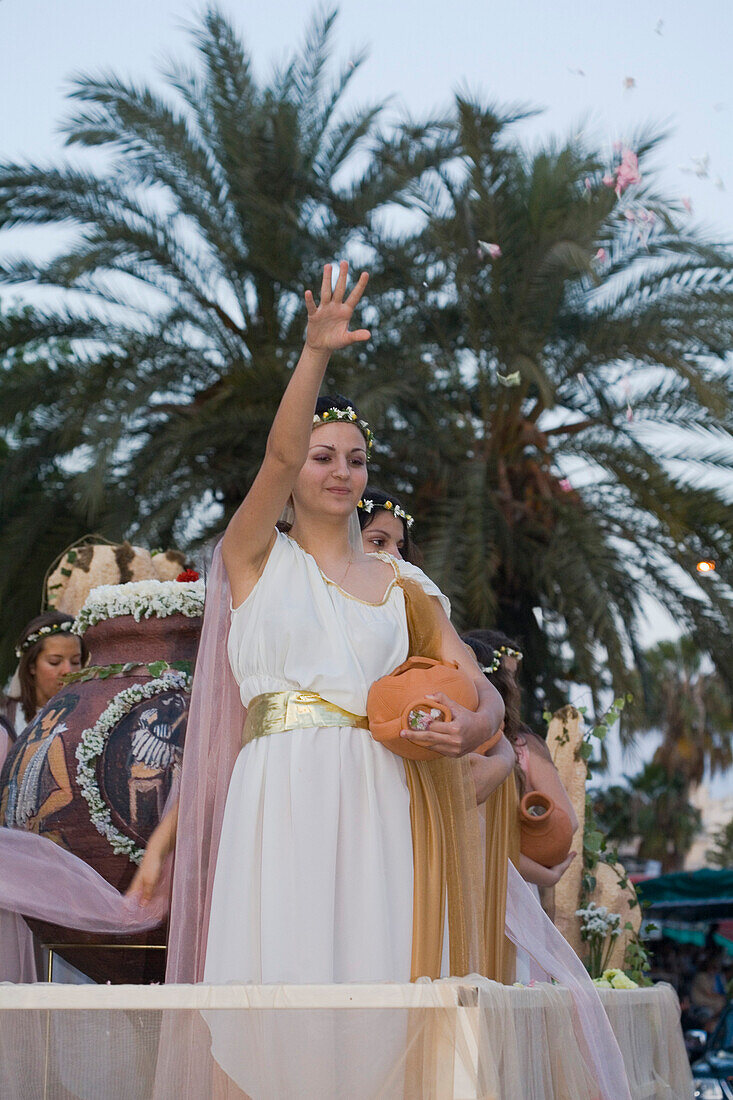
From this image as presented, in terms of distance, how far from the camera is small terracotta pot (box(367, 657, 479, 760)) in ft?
9.26

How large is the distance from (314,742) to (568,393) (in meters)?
9.57

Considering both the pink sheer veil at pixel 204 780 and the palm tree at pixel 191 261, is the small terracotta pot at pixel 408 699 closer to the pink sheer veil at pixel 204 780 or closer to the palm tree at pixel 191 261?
the pink sheer veil at pixel 204 780

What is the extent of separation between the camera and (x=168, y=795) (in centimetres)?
356

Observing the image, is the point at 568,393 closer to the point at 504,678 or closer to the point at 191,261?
the point at 191,261

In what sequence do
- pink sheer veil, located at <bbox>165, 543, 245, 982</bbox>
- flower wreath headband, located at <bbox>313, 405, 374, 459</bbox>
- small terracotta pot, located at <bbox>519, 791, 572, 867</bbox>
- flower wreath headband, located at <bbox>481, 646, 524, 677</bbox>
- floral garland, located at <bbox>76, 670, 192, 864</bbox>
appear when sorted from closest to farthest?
pink sheer veil, located at <bbox>165, 543, 245, 982</bbox>
flower wreath headband, located at <bbox>313, 405, 374, 459</bbox>
floral garland, located at <bbox>76, 670, 192, 864</bbox>
small terracotta pot, located at <bbox>519, 791, 572, 867</bbox>
flower wreath headband, located at <bbox>481, 646, 524, 677</bbox>

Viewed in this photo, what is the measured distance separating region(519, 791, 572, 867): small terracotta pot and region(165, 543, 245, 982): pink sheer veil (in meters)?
1.50

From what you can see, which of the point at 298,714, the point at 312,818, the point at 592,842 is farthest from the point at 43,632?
the point at 592,842

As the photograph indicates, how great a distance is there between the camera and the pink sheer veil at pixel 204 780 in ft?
9.98

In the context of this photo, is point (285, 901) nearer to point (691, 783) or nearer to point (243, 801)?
point (243, 801)

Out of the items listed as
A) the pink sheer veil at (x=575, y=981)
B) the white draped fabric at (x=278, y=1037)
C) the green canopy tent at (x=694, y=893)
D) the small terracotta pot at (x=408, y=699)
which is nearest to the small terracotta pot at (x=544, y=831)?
the pink sheer veil at (x=575, y=981)

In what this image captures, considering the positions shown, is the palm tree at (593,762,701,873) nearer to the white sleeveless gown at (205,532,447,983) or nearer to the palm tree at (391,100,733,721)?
the palm tree at (391,100,733,721)

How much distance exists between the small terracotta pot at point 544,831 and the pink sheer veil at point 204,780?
1505 mm

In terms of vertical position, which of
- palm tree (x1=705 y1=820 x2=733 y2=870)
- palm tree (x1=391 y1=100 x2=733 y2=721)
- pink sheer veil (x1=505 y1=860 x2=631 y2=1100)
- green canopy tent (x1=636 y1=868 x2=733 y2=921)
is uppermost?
palm tree (x1=391 y1=100 x2=733 y2=721)

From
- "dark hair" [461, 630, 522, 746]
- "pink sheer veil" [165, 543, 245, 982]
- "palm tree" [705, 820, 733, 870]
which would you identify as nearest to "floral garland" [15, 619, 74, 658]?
"dark hair" [461, 630, 522, 746]
